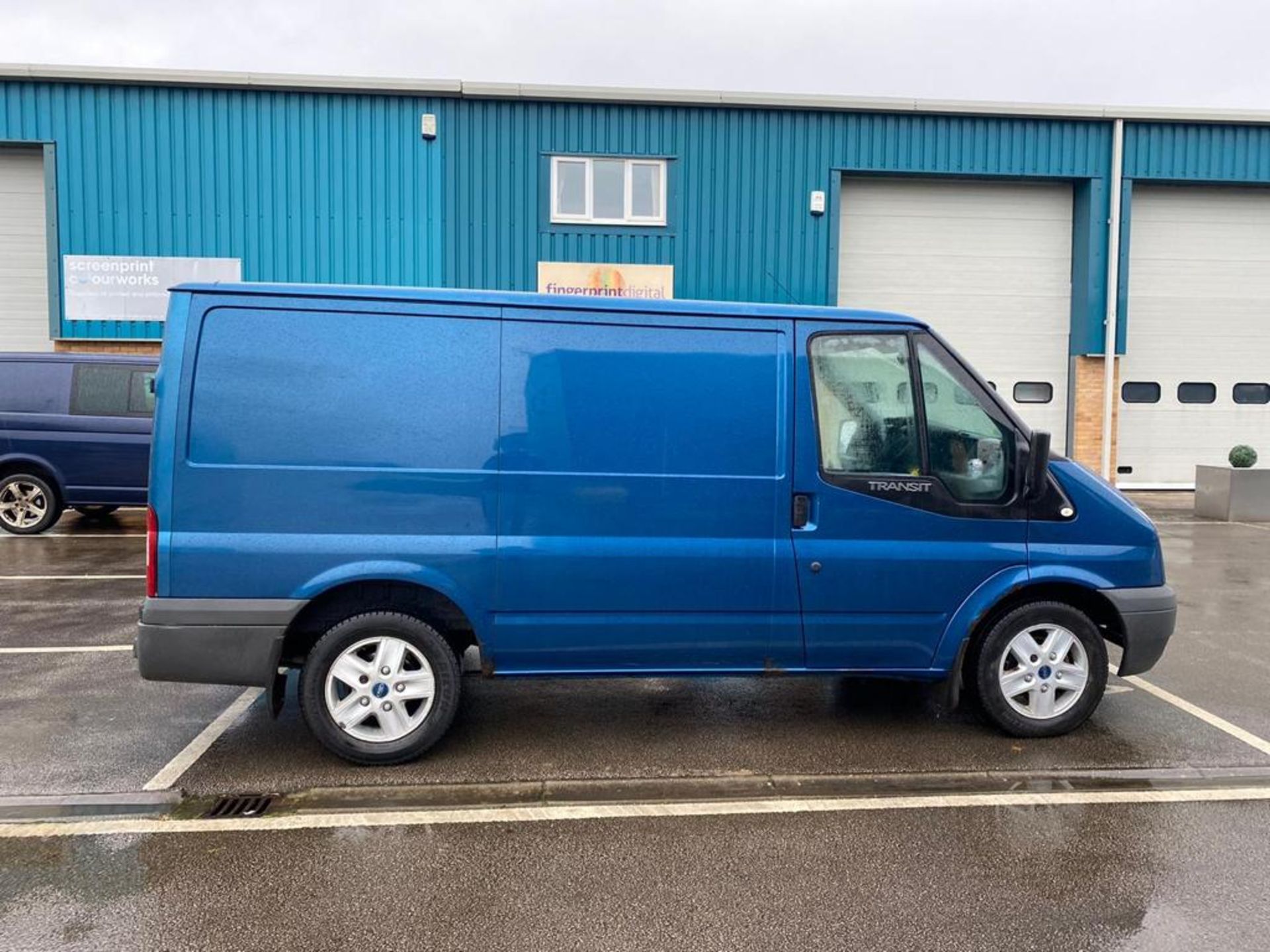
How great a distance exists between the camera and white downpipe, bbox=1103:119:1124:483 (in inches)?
643

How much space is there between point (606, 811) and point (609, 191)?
13.7 metres

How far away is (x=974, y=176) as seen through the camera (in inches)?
650

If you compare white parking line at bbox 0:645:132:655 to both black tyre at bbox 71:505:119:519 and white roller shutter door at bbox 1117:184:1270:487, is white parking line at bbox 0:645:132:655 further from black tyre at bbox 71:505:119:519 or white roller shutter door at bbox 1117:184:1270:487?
white roller shutter door at bbox 1117:184:1270:487

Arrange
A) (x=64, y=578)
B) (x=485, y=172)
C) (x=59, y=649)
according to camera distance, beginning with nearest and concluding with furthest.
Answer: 1. (x=59, y=649)
2. (x=64, y=578)
3. (x=485, y=172)

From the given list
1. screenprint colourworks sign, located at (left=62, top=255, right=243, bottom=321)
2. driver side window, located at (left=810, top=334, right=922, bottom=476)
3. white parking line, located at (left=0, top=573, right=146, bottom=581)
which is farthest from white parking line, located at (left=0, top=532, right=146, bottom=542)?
driver side window, located at (left=810, top=334, right=922, bottom=476)

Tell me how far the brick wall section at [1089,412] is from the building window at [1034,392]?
0.47 metres

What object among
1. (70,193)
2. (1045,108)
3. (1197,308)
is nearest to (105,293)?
(70,193)

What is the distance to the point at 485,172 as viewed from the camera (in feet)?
51.6

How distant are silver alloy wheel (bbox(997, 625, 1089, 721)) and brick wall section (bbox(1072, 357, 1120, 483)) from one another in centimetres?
1360

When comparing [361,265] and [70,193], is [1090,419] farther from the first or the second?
[70,193]

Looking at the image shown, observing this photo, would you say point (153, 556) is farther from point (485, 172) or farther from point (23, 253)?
point (23, 253)

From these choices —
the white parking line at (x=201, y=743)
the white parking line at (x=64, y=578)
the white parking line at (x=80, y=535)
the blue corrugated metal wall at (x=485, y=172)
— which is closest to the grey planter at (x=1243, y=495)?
the blue corrugated metal wall at (x=485, y=172)

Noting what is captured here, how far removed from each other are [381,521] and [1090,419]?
15.9 meters

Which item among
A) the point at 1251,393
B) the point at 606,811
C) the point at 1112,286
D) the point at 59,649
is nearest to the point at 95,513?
the point at 59,649
